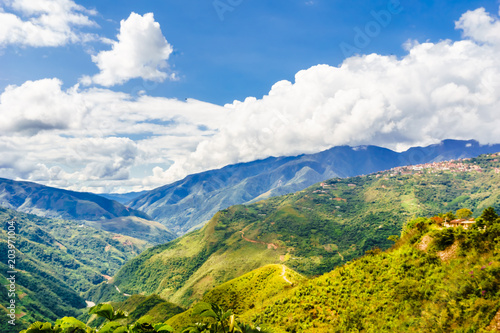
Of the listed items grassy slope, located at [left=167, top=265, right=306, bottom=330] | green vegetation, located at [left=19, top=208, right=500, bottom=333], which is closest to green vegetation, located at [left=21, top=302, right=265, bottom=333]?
green vegetation, located at [left=19, top=208, right=500, bottom=333]

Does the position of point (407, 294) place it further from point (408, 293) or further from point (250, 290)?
point (250, 290)

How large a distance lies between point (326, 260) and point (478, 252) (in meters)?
179

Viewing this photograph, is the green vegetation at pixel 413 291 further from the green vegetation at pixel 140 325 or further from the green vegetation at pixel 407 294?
the green vegetation at pixel 140 325

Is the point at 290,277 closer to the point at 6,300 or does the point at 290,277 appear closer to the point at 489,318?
the point at 489,318

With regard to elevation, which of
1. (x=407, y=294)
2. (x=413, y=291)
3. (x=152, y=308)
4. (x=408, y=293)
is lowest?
(x=152, y=308)

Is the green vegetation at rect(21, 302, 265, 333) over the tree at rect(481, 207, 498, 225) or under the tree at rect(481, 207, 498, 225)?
under

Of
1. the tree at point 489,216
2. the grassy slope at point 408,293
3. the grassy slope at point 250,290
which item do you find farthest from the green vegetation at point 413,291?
the grassy slope at point 250,290

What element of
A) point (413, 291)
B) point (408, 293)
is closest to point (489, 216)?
point (413, 291)

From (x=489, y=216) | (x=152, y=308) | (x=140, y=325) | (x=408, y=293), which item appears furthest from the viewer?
(x=152, y=308)

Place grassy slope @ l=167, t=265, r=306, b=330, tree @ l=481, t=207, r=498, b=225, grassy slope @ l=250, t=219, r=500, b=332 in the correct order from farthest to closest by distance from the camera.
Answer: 1. grassy slope @ l=167, t=265, r=306, b=330
2. tree @ l=481, t=207, r=498, b=225
3. grassy slope @ l=250, t=219, r=500, b=332

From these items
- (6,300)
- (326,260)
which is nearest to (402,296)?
(326,260)

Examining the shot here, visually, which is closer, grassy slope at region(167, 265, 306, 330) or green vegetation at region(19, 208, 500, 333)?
green vegetation at region(19, 208, 500, 333)

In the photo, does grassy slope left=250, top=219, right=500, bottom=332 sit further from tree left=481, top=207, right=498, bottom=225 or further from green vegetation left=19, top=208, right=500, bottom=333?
tree left=481, top=207, right=498, bottom=225

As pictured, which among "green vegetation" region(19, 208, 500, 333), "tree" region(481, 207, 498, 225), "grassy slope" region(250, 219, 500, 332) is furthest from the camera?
"tree" region(481, 207, 498, 225)
